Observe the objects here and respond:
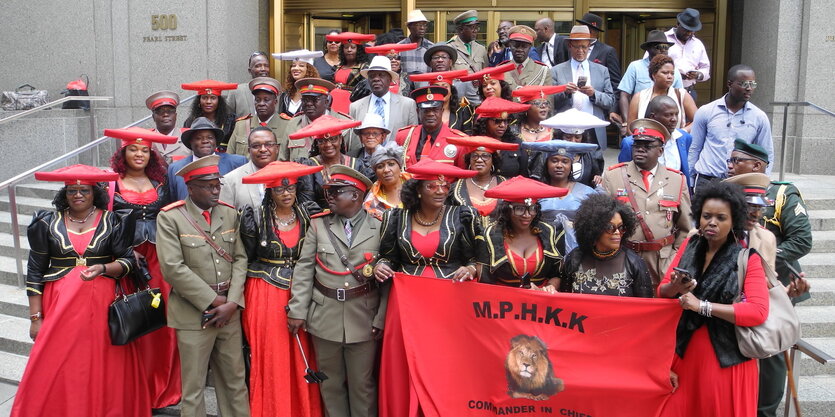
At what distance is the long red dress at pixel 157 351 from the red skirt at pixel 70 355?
0.48 m

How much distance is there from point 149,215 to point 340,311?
211cm

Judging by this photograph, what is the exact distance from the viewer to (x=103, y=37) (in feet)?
49.0

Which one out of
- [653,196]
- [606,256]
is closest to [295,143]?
[653,196]

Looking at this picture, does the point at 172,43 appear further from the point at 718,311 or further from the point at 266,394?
the point at 718,311

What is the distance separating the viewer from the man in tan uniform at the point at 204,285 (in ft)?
20.2

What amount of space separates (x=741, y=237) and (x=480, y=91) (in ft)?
15.9

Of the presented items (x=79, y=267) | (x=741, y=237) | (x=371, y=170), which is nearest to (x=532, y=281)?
(x=741, y=237)

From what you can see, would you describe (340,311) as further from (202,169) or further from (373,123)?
(373,123)

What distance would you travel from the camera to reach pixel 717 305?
4961mm

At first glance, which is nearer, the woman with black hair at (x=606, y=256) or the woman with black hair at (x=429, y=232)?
the woman with black hair at (x=606, y=256)

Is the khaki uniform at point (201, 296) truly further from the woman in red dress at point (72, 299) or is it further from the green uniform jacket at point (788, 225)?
the green uniform jacket at point (788, 225)

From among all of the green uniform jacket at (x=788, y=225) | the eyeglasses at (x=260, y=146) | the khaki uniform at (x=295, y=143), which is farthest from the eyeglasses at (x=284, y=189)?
the green uniform jacket at (x=788, y=225)

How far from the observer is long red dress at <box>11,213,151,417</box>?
21.0 ft

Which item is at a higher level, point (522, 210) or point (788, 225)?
point (522, 210)
